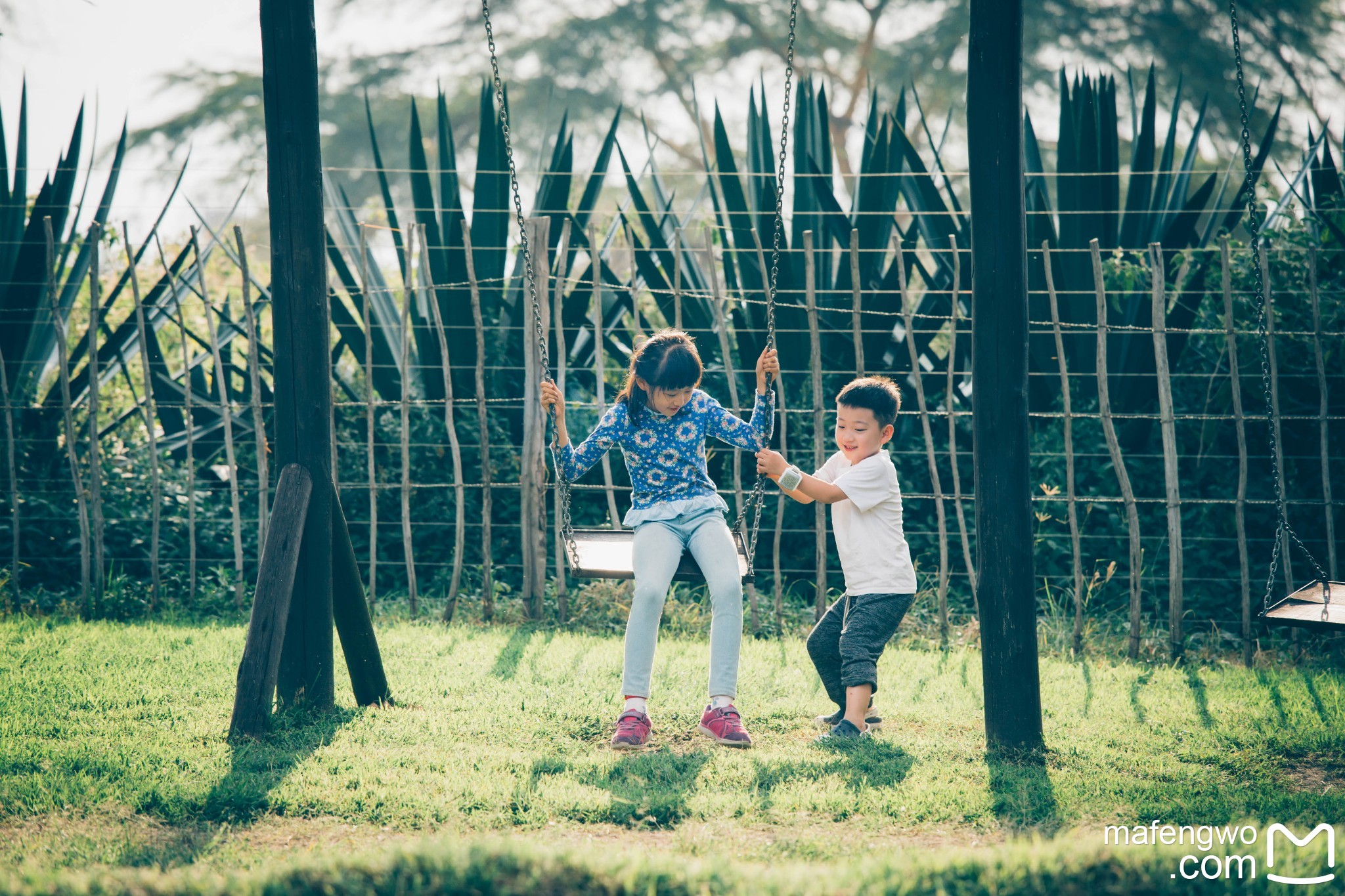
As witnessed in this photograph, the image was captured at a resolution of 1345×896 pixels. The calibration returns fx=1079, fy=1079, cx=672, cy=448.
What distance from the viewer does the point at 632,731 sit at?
366 centimetres

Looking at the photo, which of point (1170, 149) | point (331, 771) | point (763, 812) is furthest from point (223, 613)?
point (1170, 149)

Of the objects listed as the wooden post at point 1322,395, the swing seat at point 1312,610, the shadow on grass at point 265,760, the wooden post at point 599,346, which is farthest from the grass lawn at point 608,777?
the wooden post at point 599,346

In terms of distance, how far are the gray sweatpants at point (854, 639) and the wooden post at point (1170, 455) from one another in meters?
2.10

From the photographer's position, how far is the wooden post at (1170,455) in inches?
208

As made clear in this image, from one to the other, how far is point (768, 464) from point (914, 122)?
1321 centimetres

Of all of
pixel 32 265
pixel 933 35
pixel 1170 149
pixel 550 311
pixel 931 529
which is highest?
pixel 933 35

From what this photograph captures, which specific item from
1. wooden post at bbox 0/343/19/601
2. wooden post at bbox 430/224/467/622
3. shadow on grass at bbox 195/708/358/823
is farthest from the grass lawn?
wooden post at bbox 0/343/19/601

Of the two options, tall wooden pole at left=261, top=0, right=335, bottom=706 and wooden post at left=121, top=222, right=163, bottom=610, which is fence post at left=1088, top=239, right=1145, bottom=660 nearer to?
tall wooden pole at left=261, top=0, right=335, bottom=706

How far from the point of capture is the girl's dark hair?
3893mm

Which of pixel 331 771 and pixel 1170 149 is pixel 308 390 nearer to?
pixel 331 771

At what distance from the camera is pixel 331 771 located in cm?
328

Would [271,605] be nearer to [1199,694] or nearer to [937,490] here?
[937,490]

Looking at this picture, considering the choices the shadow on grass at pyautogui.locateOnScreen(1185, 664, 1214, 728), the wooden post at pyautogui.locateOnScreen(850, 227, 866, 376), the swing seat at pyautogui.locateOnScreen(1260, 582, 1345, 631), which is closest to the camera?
the swing seat at pyautogui.locateOnScreen(1260, 582, 1345, 631)

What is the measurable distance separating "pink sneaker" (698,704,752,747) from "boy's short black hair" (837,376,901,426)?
1.16 meters
